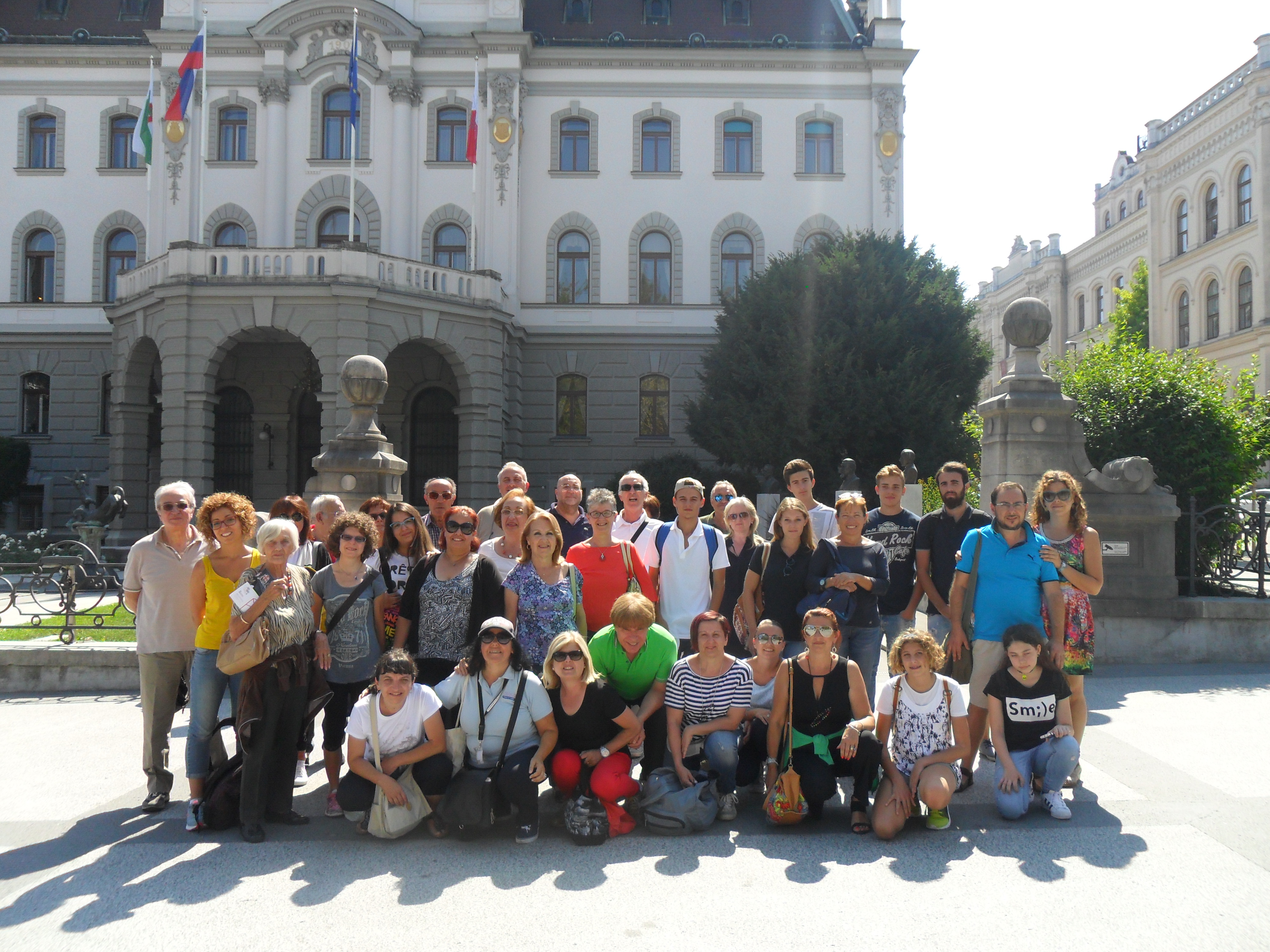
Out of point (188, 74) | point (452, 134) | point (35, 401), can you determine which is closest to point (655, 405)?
point (452, 134)

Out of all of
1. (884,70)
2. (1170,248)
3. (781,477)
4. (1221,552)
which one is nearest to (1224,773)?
(1221,552)

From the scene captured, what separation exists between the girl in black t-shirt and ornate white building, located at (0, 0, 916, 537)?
20932 mm

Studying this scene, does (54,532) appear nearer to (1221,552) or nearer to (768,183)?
(768,183)

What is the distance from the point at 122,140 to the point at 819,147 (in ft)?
67.8

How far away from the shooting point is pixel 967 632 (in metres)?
6.64

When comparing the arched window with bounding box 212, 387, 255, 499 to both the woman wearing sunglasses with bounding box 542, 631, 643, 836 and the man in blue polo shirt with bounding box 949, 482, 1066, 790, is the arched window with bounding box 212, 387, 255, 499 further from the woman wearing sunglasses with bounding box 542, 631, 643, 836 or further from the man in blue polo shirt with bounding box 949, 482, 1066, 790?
the man in blue polo shirt with bounding box 949, 482, 1066, 790

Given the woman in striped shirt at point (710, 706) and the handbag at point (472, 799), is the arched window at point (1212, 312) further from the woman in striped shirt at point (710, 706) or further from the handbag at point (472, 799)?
the handbag at point (472, 799)

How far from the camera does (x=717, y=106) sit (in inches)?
1094

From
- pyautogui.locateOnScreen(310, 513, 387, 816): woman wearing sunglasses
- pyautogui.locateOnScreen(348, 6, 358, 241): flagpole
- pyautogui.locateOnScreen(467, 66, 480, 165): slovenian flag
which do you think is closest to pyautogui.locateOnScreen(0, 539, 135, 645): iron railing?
pyautogui.locateOnScreen(310, 513, 387, 816): woman wearing sunglasses

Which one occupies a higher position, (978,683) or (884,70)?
(884,70)

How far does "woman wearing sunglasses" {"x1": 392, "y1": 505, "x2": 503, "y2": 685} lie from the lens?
5.88 metres

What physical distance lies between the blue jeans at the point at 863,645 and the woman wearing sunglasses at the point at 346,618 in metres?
3.15

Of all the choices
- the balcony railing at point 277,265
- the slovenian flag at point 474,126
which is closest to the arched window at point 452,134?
the slovenian flag at point 474,126

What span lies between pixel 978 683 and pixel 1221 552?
631cm
